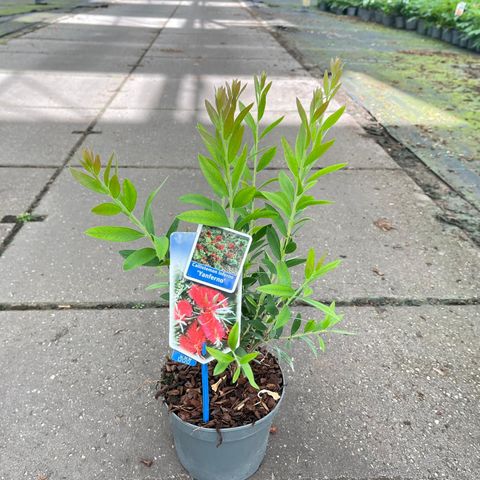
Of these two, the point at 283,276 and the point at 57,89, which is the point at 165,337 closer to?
the point at 283,276

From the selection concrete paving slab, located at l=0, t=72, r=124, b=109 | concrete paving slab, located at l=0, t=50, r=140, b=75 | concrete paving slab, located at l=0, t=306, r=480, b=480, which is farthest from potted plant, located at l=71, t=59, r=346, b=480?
concrete paving slab, located at l=0, t=50, r=140, b=75

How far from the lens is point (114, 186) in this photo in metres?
1.23

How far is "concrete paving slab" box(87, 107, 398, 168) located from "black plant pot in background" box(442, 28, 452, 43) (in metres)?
6.97

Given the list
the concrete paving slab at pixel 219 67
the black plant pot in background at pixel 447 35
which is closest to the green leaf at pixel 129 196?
the concrete paving slab at pixel 219 67

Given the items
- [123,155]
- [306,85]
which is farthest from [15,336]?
[306,85]

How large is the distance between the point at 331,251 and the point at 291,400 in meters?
1.20

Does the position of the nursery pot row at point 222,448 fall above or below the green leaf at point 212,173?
below

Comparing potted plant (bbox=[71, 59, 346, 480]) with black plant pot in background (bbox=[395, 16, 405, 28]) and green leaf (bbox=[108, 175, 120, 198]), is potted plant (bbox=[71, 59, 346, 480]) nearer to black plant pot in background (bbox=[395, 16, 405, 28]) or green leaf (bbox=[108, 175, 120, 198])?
green leaf (bbox=[108, 175, 120, 198])

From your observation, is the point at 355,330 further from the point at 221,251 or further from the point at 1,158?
the point at 1,158

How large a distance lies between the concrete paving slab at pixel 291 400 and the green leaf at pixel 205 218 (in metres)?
0.98

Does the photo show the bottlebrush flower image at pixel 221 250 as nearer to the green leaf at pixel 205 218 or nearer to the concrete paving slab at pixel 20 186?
the green leaf at pixel 205 218

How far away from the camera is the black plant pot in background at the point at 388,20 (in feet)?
44.0

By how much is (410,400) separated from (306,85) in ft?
17.7

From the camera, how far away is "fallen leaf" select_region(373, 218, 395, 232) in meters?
3.21
